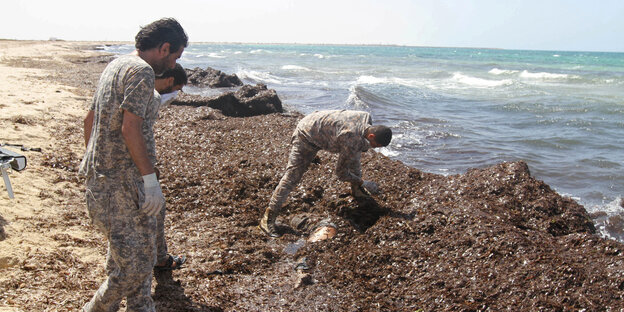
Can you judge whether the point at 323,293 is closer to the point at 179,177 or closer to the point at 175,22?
the point at 175,22

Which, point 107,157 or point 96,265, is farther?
point 96,265

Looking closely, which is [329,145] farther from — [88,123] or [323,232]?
[88,123]

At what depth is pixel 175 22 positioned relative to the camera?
8.84 ft

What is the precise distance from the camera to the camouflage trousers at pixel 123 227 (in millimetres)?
2570

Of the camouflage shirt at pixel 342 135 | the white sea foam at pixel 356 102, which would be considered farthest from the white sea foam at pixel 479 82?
the camouflage shirt at pixel 342 135

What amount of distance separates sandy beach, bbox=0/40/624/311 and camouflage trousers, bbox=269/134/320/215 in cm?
35

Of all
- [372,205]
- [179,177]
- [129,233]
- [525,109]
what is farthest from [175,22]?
[525,109]

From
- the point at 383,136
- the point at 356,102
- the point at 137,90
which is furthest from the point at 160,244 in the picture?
the point at 356,102

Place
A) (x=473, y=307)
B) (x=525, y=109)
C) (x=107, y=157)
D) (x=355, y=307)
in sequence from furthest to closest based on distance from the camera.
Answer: (x=525, y=109)
(x=355, y=307)
(x=473, y=307)
(x=107, y=157)

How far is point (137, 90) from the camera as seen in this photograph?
2422 millimetres

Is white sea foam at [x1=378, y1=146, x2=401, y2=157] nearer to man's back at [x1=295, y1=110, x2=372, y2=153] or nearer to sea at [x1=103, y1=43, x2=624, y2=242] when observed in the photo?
sea at [x1=103, y1=43, x2=624, y2=242]

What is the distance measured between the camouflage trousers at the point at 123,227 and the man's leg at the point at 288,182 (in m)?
2.33

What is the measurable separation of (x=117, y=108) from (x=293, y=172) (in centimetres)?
272

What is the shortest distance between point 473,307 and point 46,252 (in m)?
3.55
